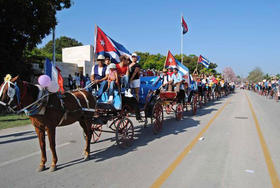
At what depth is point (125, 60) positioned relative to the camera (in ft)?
21.1

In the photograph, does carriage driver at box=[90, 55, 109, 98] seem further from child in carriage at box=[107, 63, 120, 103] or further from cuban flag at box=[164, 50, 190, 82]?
cuban flag at box=[164, 50, 190, 82]

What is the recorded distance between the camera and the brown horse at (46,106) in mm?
3816

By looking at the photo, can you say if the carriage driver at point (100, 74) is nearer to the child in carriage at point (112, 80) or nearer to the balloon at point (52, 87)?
the child in carriage at point (112, 80)

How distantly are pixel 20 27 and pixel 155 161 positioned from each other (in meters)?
→ 13.4

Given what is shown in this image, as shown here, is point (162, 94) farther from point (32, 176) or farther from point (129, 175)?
point (32, 176)

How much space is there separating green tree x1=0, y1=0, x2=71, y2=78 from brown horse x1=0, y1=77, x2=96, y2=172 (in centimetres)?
1122

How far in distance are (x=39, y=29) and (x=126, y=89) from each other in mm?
12088

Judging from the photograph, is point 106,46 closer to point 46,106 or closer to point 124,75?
point 124,75

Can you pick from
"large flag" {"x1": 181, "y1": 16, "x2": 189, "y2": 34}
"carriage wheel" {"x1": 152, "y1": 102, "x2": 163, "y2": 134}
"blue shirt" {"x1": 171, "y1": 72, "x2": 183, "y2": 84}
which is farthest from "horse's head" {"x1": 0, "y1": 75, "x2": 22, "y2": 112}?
"large flag" {"x1": 181, "y1": 16, "x2": 189, "y2": 34}

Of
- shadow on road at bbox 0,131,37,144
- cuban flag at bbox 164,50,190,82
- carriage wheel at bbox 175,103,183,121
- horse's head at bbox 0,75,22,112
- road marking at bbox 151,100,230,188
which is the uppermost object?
cuban flag at bbox 164,50,190,82

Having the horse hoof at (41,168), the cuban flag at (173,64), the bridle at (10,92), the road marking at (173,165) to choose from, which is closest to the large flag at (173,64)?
the cuban flag at (173,64)

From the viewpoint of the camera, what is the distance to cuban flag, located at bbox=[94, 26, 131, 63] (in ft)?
23.0

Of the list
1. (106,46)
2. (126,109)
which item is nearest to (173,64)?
(106,46)

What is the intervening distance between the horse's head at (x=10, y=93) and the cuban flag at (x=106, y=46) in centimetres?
339
